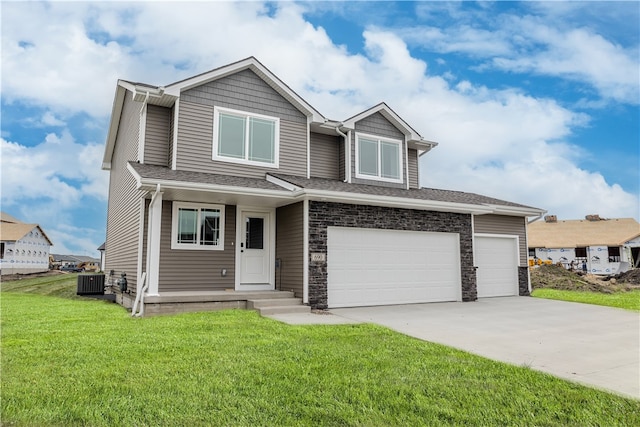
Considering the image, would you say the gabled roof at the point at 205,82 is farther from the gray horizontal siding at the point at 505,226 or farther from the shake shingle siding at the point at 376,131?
the gray horizontal siding at the point at 505,226

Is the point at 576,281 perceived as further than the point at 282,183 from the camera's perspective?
Yes

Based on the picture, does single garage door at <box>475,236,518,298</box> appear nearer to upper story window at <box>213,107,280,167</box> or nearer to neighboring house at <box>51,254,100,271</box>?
upper story window at <box>213,107,280,167</box>

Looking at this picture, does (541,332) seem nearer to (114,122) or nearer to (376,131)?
(376,131)

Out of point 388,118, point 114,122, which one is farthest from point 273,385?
point 114,122

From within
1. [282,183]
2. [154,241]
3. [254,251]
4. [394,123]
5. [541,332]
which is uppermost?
[394,123]

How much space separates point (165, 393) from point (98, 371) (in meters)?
1.21

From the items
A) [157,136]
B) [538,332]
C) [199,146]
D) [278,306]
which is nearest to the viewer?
[538,332]

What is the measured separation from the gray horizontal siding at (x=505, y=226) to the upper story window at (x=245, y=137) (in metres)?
7.24

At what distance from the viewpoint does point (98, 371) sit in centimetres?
463

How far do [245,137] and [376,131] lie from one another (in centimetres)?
464

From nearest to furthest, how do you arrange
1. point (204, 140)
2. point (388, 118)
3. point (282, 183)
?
point (282, 183)
point (204, 140)
point (388, 118)

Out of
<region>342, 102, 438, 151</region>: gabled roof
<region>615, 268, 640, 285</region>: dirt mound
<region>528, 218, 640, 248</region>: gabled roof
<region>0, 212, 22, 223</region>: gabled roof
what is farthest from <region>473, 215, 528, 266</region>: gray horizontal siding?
<region>0, 212, 22, 223</region>: gabled roof

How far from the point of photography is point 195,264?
10.7m

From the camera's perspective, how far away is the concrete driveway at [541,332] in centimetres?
512
